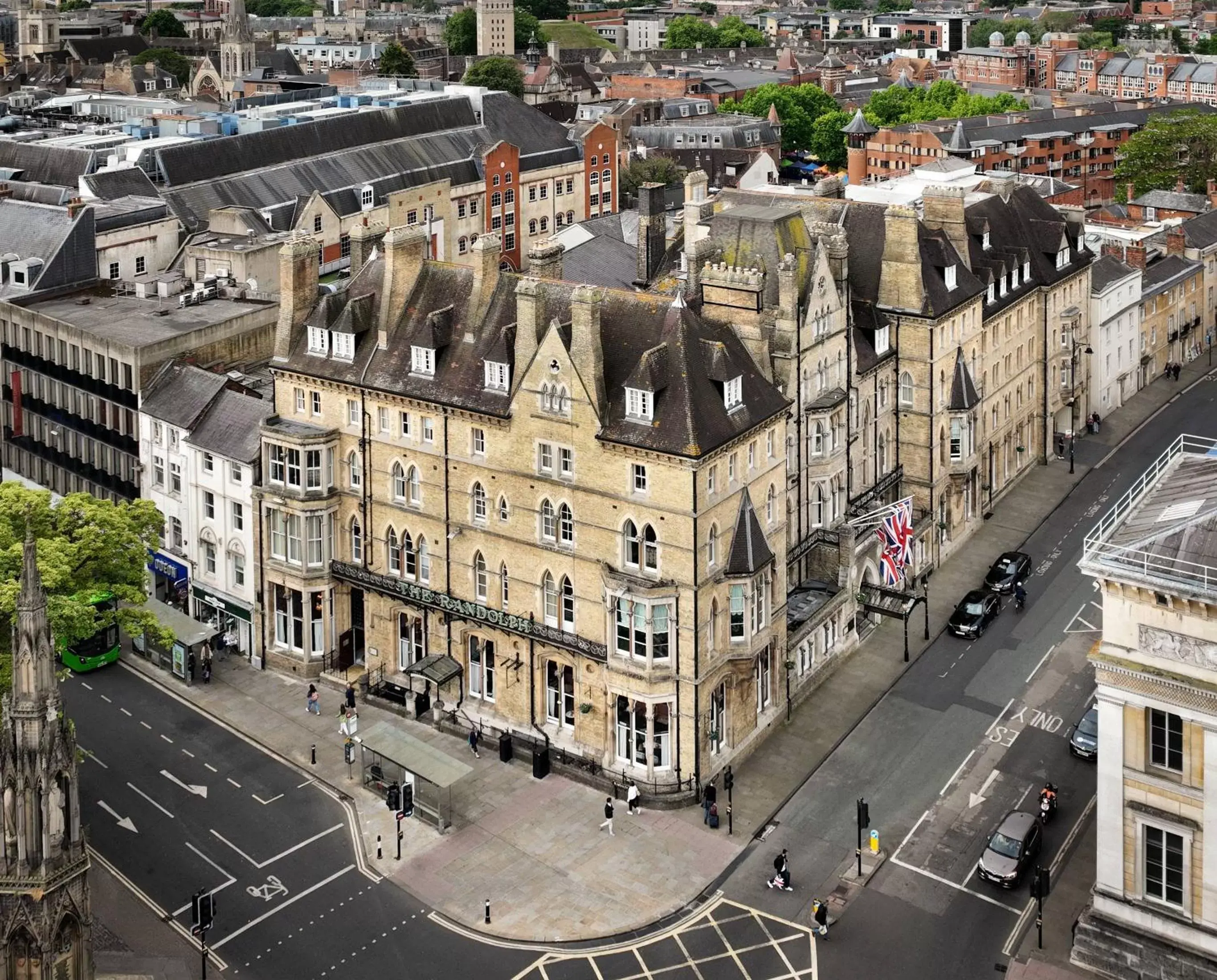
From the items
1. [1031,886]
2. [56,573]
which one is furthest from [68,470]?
[1031,886]

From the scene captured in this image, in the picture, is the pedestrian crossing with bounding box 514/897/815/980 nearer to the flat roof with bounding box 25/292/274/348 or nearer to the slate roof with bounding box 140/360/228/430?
the slate roof with bounding box 140/360/228/430

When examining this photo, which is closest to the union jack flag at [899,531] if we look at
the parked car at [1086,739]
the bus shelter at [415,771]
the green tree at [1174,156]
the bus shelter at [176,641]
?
the parked car at [1086,739]

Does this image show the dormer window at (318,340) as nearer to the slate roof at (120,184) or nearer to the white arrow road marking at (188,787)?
the white arrow road marking at (188,787)

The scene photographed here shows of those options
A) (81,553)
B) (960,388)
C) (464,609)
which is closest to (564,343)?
(464,609)

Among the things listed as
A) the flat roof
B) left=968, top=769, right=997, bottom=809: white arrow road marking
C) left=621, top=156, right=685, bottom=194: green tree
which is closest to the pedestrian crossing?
left=968, top=769, right=997, bottom=809: white arrow road marking

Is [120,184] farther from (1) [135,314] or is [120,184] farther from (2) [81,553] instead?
(2) [81,553]

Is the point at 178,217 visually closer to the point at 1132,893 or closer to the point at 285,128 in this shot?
the point at 285,128
